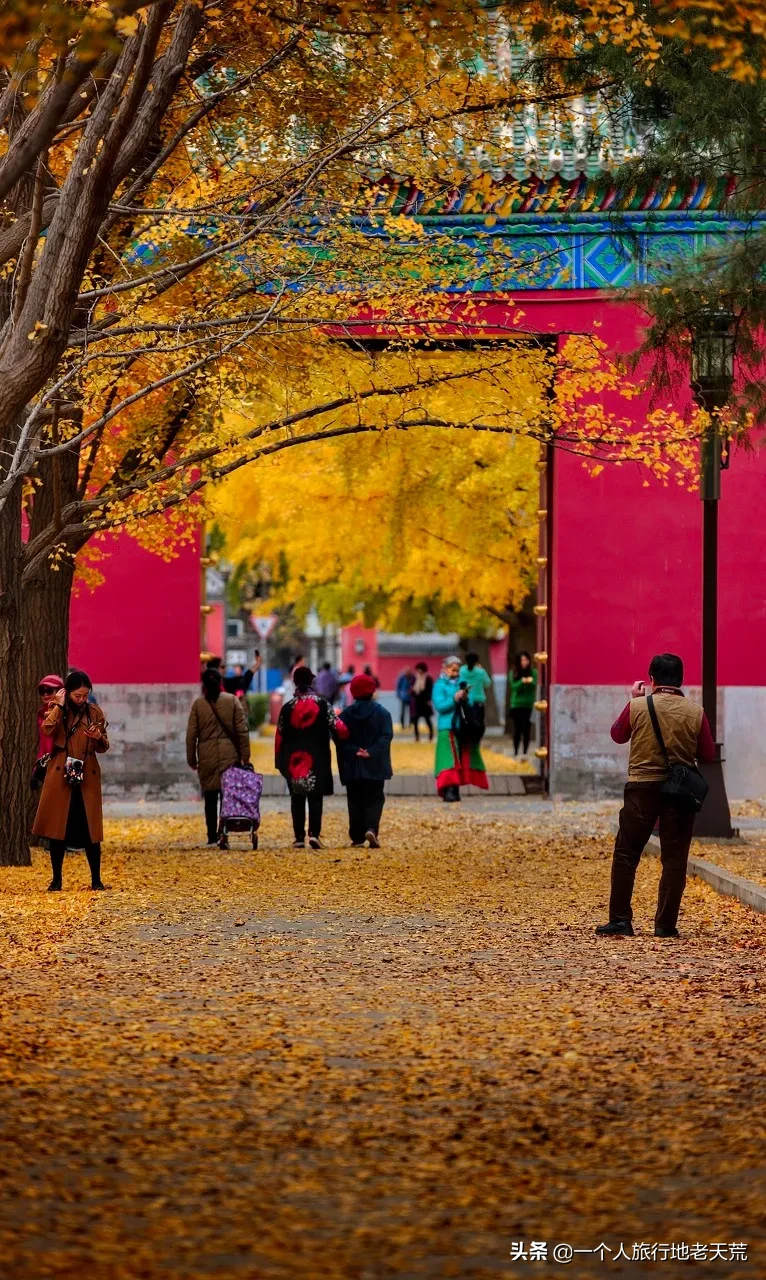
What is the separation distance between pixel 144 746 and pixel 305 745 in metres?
5.08

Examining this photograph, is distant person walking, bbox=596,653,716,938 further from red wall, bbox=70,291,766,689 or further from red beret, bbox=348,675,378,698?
red wall, bbox=70,291,766,689

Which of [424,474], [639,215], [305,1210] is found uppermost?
[639,215]

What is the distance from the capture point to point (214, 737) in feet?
59.8

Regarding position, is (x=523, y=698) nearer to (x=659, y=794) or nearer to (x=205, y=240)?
(x=205, y=240)

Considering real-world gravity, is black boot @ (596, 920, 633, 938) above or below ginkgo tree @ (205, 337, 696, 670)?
below

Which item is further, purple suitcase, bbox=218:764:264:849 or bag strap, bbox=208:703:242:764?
bag strap, bbox=208:703:242:764

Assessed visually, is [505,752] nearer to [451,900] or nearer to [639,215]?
[639,215]

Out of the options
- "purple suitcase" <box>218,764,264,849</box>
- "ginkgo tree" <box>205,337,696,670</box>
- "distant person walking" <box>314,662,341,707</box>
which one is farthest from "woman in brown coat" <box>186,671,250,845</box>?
"distant person walking" <box>314,662,341,707</box>

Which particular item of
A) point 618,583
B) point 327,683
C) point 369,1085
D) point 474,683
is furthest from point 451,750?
point 327,683

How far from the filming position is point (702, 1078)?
7.45 meters

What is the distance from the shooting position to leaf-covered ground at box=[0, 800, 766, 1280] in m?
5.27

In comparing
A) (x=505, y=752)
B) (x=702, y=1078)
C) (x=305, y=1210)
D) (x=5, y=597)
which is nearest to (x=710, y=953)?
(x=702, y=1078)

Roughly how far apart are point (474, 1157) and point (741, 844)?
1148cm

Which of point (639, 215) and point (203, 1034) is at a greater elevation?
point (639, 215)
